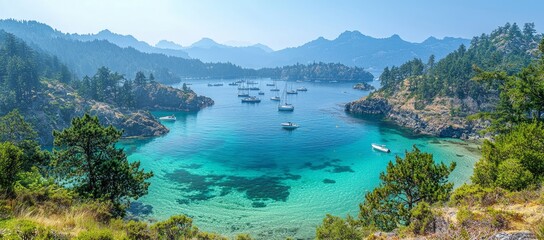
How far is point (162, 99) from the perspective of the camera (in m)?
153

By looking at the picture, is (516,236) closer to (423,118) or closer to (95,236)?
(95,236)

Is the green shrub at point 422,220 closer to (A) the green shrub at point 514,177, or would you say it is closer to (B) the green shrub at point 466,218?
(B) the green shrub at point 466,218

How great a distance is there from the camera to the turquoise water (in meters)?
46.5

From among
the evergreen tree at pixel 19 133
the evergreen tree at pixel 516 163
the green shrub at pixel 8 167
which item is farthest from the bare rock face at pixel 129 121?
the evergreen tree at pixel 516 163

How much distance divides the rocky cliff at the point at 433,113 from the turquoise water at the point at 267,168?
7638 mm

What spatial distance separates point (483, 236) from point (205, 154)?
6882cm

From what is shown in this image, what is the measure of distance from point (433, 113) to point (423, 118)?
13.2 ft

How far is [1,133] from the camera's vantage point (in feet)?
136

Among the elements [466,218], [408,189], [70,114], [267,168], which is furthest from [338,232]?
[70,114]

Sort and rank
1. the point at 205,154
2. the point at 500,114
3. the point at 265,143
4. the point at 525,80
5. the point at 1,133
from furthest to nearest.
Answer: the point at 265,143
the point at 205,154
the point at 1,133
the point at 500,114
the point at 525,80

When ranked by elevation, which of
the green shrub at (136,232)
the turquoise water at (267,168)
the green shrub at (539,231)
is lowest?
the turquoise water at (267,168)

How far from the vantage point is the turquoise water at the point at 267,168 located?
152 ft

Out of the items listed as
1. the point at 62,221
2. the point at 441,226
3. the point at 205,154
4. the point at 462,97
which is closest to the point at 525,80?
the point at 441,226

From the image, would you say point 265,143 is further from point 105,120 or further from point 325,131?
point 105,120
